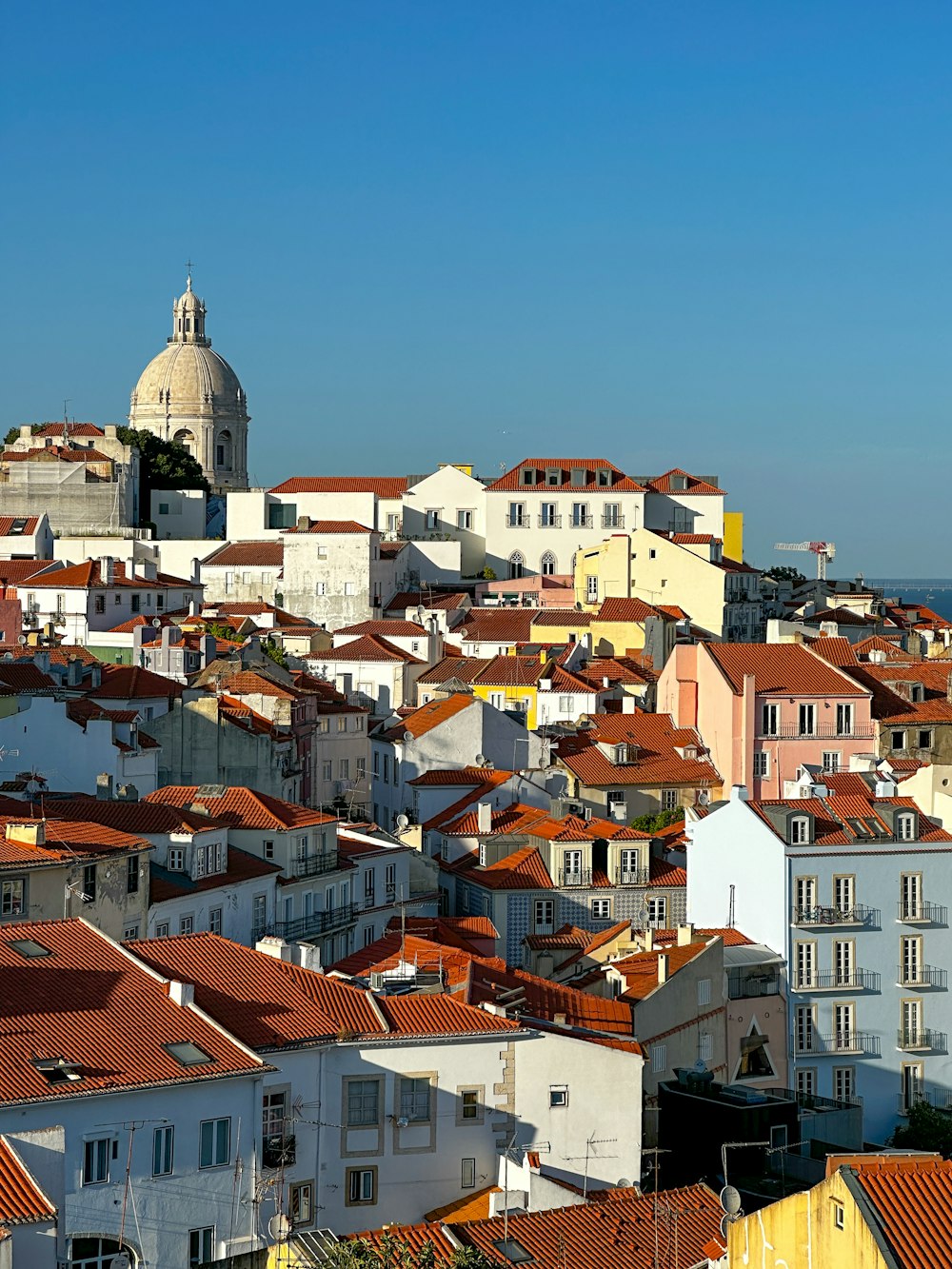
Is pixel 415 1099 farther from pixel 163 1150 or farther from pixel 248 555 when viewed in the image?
pixel 248 555

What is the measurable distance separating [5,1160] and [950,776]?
29.9 metres

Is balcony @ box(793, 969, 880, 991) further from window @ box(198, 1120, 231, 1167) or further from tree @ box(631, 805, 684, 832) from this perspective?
window @ box(198, 1120, 231, 1167)

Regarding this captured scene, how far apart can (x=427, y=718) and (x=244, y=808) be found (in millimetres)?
20087

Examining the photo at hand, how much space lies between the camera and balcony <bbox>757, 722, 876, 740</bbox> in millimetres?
56969

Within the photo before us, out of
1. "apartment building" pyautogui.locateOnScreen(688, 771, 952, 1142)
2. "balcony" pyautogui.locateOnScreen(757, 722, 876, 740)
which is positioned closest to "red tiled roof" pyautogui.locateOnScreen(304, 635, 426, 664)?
"balcony" pyautogui.locateOnScreen(757, 722, 876, 740)

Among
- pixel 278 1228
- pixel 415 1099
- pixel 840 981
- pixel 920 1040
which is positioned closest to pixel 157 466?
pixel 840 981

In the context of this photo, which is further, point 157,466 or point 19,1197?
point 157,466

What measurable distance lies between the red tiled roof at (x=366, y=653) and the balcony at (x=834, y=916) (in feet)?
112

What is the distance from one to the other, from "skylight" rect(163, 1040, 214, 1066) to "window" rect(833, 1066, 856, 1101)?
17219 mm

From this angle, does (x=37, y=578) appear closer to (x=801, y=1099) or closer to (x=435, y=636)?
(x=435, y=636)

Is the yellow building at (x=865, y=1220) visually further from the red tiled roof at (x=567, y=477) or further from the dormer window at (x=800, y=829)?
the red tiled roof at (x=567, y=477)

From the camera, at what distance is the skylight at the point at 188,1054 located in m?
22.7

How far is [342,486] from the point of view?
95.9 metres

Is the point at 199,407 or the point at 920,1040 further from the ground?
the point at 199,407
